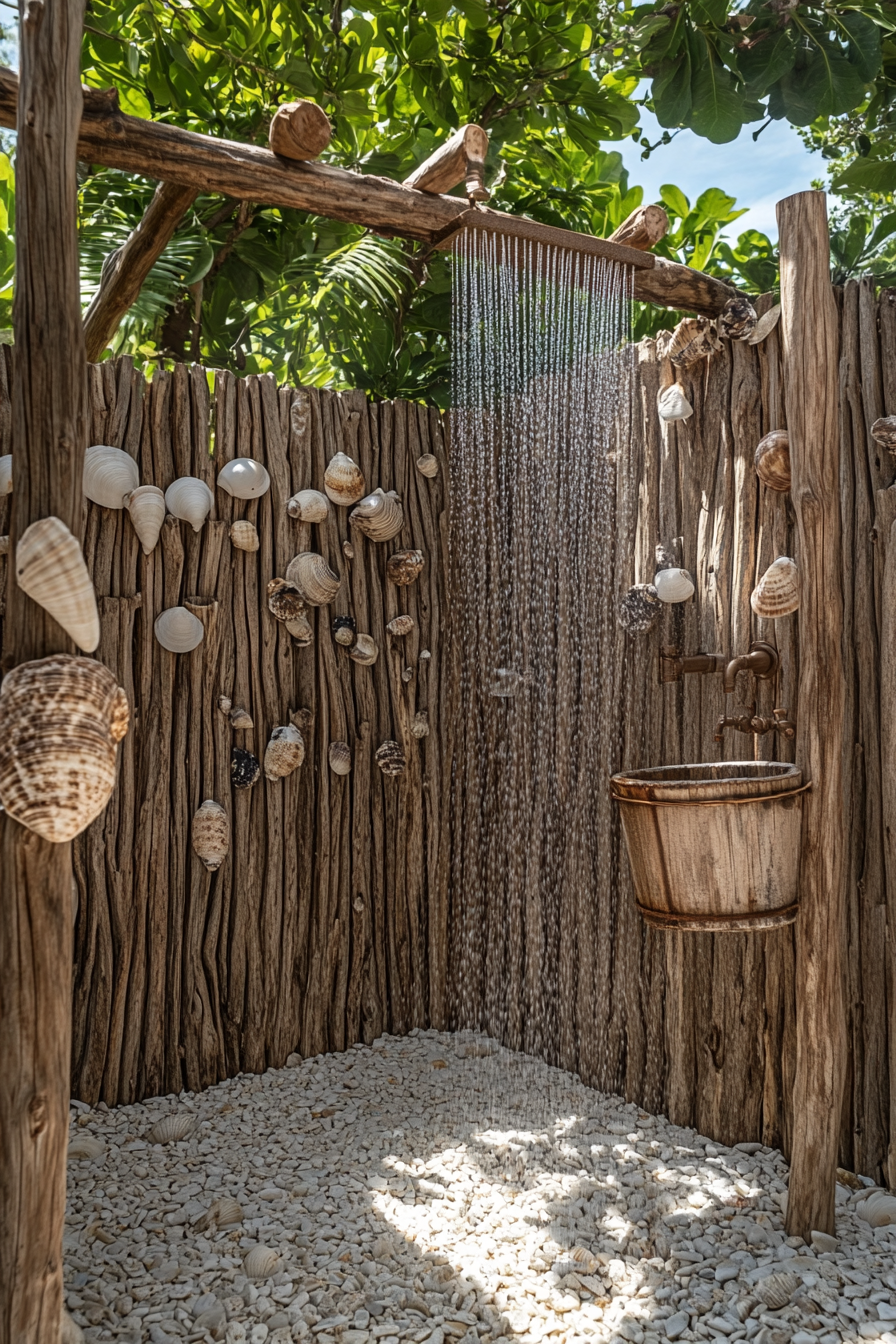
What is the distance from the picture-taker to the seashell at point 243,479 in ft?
9.93

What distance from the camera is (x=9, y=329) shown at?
405cm

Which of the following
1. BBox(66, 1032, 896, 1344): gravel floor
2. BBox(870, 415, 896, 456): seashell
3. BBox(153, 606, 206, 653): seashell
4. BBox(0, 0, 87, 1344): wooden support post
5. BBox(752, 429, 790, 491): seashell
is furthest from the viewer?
BBox(153, 606, 206, 653): seashell

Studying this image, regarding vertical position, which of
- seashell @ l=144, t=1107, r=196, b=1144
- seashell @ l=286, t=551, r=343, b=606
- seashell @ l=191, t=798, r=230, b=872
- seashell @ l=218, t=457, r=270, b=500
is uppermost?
seashell @ l=218, t=457, r=270, b=500

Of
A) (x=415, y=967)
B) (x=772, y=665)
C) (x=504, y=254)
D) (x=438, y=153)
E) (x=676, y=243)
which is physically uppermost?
(x=676, y=243)

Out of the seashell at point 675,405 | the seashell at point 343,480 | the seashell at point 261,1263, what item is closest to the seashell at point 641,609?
the seashell at point 675,405

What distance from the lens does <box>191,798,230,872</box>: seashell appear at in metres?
2.96

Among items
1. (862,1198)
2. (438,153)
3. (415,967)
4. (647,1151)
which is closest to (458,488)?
(438,153)

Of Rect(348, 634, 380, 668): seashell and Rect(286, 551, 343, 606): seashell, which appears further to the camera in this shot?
Rect(348, 634, 380, 668): seashell

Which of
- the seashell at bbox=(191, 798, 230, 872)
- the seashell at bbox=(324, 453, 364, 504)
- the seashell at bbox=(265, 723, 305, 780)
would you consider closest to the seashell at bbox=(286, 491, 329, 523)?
the seashell at bbox=(324, 453, 364, 504)

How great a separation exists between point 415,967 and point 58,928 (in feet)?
6.48

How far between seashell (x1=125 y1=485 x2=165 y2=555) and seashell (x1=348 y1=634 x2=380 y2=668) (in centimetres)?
72

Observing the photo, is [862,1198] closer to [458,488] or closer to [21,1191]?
[21,1191]

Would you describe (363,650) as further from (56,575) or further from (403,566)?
(56,575)

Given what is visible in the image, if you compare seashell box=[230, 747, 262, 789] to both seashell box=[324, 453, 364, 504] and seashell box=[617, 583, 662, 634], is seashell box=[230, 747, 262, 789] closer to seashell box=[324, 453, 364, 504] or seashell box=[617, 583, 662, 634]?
seashell box=[324, 453, 364, 504]
